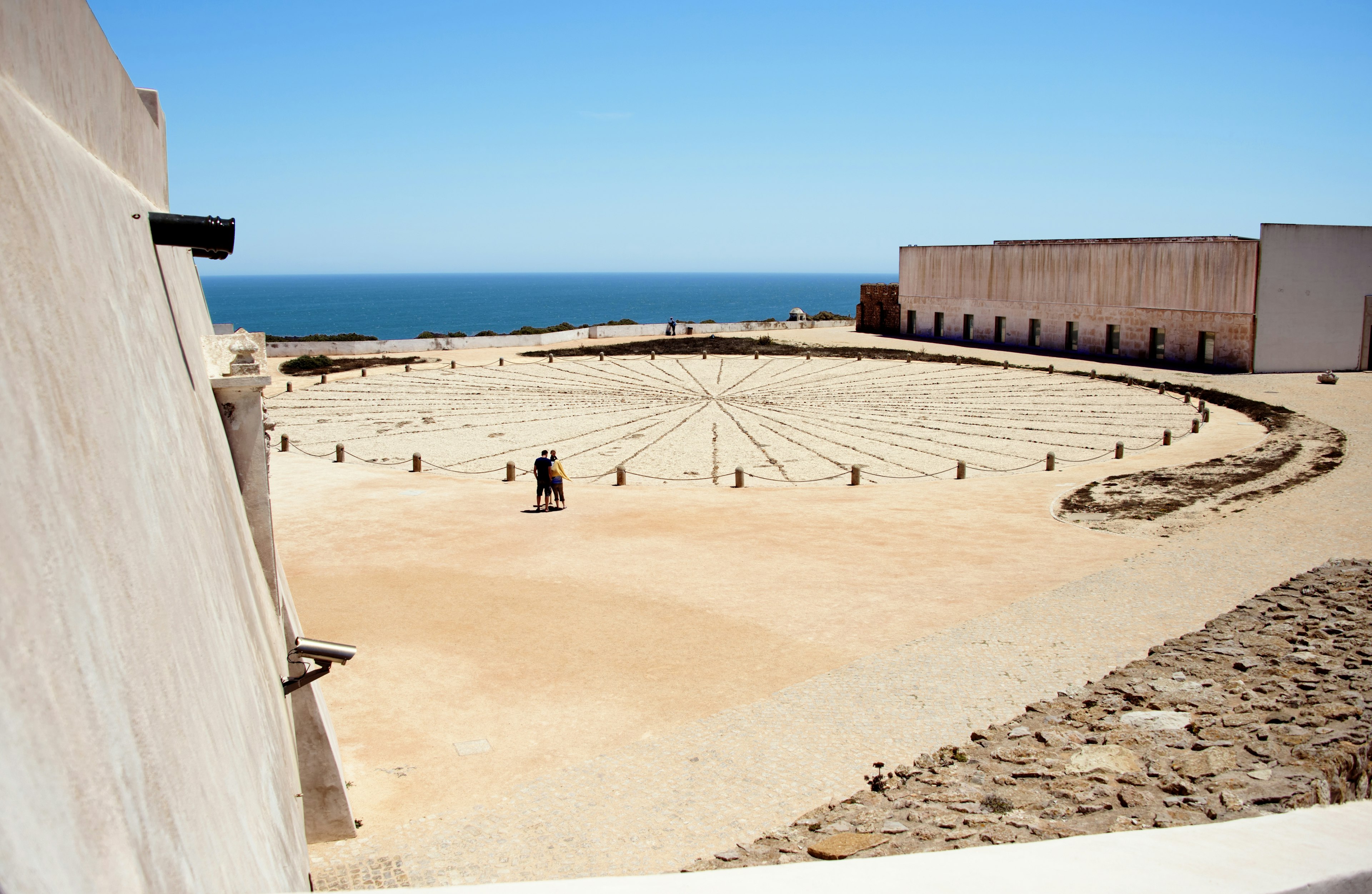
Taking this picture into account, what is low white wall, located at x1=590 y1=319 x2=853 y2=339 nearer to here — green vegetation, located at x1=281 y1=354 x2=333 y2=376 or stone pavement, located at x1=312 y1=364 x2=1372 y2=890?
green vegetation, located at x1=281 y1=354 x2=333 y2=376

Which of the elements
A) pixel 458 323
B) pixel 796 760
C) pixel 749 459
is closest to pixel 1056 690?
pixel 796 760

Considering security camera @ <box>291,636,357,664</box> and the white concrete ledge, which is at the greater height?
the white concrete ledge

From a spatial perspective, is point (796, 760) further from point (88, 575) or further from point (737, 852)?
point (88, 575)

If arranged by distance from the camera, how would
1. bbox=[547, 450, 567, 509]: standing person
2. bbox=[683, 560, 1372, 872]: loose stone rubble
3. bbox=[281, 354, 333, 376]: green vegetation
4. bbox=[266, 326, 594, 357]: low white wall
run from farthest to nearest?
1. bbox=[266, 326, 594, 357]: low white wall
2. bbox=[281, 354, 333, 376]: green vegetation
3. bbox=[547, 450, 567, 509]: standing person
4. bbox=[683, 560, 1372, 872]: loose stone rubble

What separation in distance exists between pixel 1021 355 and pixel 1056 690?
136 feet

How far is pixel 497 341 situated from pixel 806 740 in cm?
4747

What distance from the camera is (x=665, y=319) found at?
525 ft

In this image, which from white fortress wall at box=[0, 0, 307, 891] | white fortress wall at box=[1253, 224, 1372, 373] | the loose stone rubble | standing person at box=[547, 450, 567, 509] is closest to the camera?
white fortress wall at box=[0, 0, 307, 891]

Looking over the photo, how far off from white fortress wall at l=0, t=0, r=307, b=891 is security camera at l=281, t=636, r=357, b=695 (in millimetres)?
311

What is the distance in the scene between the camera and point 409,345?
5244cm

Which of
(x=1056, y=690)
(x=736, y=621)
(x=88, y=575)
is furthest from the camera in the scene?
(x=736, y=621)

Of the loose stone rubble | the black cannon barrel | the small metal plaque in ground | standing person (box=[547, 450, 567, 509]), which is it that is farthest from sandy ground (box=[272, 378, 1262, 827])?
the black cannon barrel

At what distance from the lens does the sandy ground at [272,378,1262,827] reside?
33.4ft

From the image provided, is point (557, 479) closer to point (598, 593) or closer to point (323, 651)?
point (598, 593)
